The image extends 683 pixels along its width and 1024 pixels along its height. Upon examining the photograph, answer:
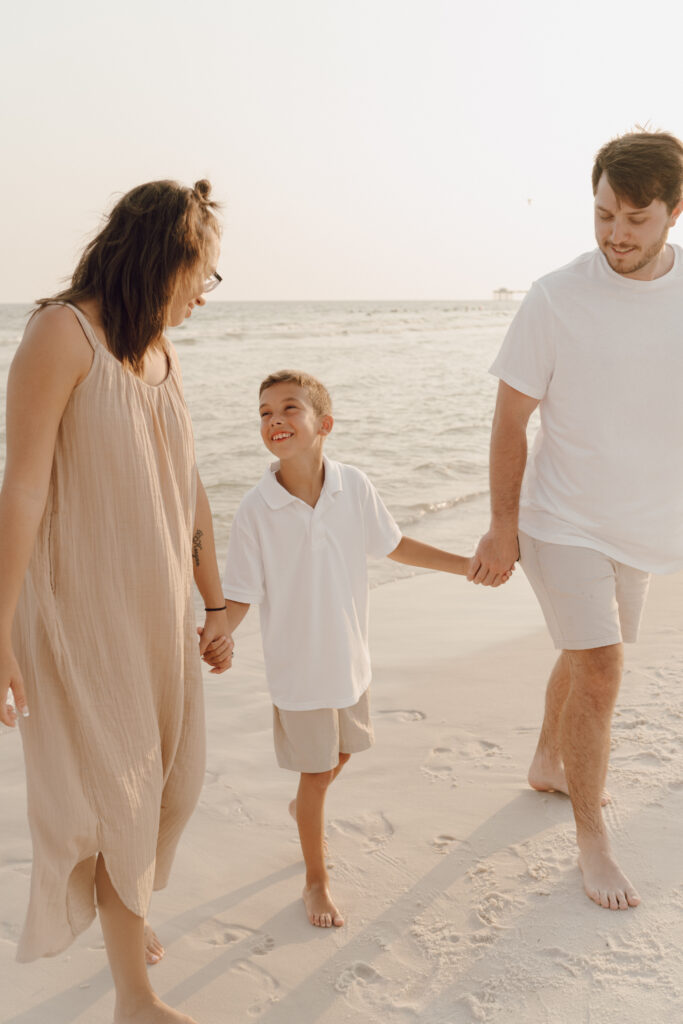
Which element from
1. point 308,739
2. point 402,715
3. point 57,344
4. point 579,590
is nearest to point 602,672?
point 579,590

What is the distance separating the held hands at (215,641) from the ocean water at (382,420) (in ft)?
12.7

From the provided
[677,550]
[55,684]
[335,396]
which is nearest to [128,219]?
[55,684]

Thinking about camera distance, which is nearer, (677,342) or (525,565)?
(677,342)

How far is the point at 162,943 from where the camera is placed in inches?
107

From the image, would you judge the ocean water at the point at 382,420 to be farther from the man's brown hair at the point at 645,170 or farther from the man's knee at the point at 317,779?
the man's brown hair at the point at 645,170

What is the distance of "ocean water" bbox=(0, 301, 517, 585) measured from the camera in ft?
28.6

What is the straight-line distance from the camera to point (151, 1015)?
231 cm

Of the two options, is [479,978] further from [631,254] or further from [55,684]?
[631,254]

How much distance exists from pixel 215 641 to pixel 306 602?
0.95 feet

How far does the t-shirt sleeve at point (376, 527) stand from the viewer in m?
2.96

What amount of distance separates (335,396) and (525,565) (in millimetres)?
14256

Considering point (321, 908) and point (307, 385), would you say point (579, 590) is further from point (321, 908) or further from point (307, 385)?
point (321, 908)

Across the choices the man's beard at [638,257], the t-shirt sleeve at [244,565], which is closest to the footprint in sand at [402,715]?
the t-shirt sleeve at [244,565]

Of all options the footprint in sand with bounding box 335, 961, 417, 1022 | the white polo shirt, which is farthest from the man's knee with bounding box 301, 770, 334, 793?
the footprint in sand with bounding box 335, 961, 417, 1022
